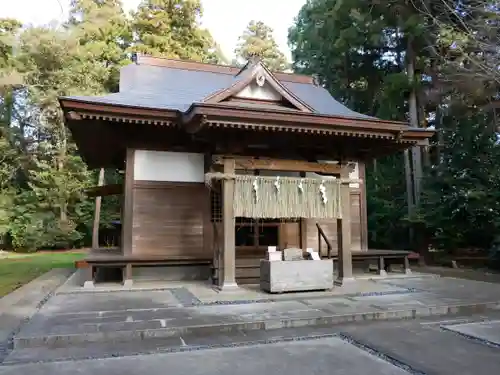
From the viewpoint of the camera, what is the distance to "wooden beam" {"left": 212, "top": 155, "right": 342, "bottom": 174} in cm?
788

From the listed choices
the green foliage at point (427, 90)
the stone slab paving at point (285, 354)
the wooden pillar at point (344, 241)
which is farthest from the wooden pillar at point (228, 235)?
the green foliage at point (427, 90)

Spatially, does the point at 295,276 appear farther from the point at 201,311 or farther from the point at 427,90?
the point at 427,90

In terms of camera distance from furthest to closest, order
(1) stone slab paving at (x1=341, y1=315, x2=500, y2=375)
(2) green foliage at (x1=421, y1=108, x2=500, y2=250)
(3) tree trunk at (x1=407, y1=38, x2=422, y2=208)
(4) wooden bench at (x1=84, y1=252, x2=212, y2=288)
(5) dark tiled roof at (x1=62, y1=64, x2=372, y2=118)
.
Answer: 1. (3) tree trunk at (x1=407, y1=38, x2=422, y2=208)
2. (2) green foliage at (x1=421, y1=108, x2=500, y2=250)
3. (5) dark tiled roof at (x1=62, y1=64, x2=372, y2=118)
4. (4) wooden bench at (x1=84, y1=252, x2=212, y2=288)
5. (1) stone slab paving at (x1=341, y1=315, x2=500, y2=375)

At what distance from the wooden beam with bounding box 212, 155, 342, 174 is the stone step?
8.93ft

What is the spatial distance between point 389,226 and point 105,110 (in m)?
12.4

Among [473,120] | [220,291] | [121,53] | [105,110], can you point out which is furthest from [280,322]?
[121,53]

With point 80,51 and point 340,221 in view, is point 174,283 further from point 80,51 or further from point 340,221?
point 80,51

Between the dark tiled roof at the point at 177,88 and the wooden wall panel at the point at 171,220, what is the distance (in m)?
1.93

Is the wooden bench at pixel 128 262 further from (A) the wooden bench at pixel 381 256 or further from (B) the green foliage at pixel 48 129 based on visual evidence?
(B) the green foliage at pixel 48 129

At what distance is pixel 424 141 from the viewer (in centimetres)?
970

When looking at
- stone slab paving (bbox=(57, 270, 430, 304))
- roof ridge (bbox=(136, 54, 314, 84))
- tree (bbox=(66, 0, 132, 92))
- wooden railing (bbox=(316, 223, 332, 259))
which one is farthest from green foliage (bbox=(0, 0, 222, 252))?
wooden railing (bbox=(316, 223, 332, 259))

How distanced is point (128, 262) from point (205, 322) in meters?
3.72

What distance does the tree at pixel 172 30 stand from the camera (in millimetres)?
26516

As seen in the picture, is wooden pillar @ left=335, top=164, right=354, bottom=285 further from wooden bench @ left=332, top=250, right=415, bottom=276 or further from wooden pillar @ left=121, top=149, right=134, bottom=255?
wooden pillar @ left=121, top=149, right=134, bottom=255
